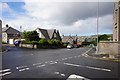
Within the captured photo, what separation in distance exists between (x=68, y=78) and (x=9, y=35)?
147 feet

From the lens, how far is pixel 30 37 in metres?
28.6

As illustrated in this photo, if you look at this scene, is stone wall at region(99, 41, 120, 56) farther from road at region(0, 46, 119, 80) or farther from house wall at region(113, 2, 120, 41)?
road at region(0, 46, 119, 80)

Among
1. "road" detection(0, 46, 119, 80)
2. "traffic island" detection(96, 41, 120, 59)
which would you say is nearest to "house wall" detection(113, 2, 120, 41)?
"traffic island" detection(96, 41, 120, 59)

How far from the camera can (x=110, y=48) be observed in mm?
11109

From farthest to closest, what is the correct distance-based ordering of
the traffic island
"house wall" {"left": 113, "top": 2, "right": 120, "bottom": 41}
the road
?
"house wall" {"left": 113, "top": 2, "right": 120, "bottom": 41} < the traffic island < the road

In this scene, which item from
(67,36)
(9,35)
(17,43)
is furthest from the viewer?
(67,36)

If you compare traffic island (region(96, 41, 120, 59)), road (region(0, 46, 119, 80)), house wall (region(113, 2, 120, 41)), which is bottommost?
road (region(0, 46, 119, 80))

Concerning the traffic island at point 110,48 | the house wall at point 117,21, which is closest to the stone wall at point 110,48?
the traffic island at point 110,48

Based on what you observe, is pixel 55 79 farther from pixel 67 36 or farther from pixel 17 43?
pixel 67 36

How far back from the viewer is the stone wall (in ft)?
34.5

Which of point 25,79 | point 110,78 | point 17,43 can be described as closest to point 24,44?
point 17,43

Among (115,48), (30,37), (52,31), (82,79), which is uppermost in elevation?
(52,31)

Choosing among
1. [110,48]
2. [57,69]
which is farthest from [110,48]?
[57,69]

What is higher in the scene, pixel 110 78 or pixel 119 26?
pixel 119 26
